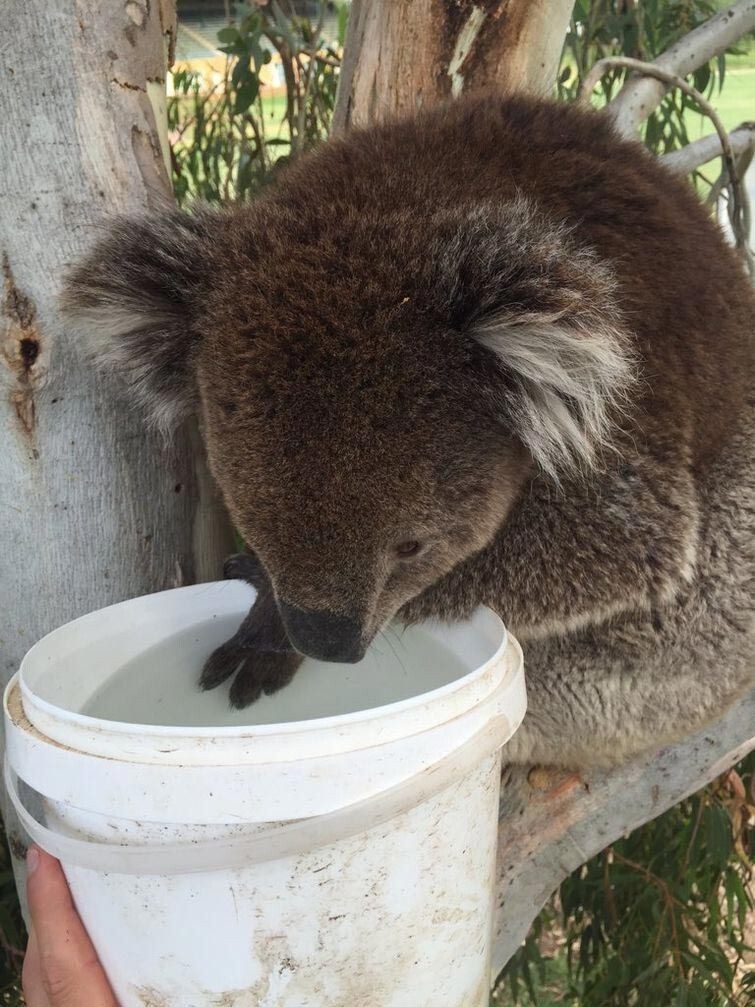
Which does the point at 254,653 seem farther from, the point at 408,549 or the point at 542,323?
the point at 542,323

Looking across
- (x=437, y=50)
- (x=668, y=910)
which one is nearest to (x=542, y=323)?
(x=437, y=50)

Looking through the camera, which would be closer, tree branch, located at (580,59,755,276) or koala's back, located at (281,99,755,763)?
koala's back, located at (281,99,755,763)

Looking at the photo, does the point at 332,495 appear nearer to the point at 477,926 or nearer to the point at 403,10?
the point at 477,926

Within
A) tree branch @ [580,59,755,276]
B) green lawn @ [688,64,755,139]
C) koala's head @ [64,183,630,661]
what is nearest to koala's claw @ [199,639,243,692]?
koala's head @ [64,183,630,661]

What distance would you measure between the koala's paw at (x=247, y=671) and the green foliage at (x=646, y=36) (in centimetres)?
188

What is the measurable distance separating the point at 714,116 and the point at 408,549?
1.44 meters

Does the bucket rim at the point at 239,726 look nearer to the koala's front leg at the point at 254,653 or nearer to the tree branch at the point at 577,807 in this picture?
the koala's front leg at the point at 254,653

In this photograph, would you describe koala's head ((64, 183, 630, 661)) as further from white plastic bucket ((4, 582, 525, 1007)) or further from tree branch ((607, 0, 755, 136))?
tree branch ((607, 0, 755, 136))

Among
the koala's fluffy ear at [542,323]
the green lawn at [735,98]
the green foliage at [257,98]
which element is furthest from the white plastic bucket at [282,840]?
the green lawn at [735,98]

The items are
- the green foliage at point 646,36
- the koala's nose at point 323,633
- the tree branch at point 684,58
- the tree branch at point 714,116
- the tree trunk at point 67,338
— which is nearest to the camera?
the koala's nose at point 323,633

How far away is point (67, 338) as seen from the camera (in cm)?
127

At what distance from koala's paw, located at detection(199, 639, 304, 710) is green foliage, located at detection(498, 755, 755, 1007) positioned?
1.30 m

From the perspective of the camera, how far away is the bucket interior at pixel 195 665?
1.18 meters

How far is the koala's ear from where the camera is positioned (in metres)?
1.18
